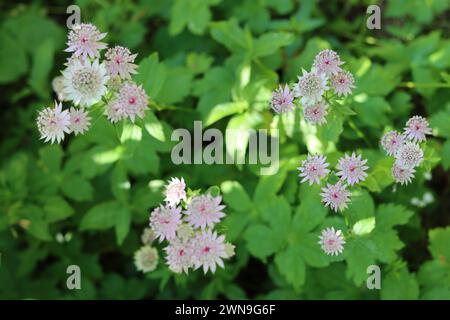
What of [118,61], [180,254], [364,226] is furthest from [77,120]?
[364,226]

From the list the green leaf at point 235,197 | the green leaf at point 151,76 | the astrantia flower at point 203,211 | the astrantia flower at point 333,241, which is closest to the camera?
the astrantia flower at point 203,211

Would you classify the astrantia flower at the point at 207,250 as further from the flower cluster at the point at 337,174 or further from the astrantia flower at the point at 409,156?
the astrantia flower at the point at 409,156

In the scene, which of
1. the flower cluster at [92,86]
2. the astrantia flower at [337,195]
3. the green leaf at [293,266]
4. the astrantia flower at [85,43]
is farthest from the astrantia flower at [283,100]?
the green leaf at [293,266]

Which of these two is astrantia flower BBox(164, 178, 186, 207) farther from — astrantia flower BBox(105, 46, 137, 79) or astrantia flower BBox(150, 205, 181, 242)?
astrantia flower BBox(105, 46, 137, 79)

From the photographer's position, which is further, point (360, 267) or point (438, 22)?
point (438, 22)

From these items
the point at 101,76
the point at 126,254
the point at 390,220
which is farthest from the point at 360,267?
the point at 126,254

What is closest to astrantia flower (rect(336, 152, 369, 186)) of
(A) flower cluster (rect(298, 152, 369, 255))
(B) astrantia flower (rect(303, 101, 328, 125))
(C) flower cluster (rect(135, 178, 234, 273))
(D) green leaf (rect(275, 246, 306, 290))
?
(A) flower cluster (rect(298, 152, 369, 255))
